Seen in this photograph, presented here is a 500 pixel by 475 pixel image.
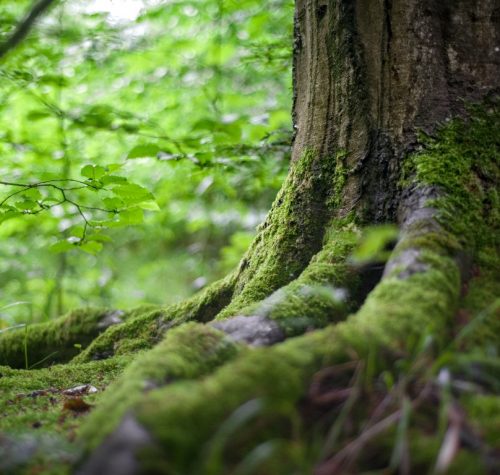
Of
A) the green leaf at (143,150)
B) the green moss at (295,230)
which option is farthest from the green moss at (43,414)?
the green leaf at (143,150)

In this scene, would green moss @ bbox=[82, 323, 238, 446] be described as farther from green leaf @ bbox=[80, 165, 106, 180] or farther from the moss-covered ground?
green leaf @ bbox=[80, 165, 106, 180]

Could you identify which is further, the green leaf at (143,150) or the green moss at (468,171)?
the green leaf at (143,150)

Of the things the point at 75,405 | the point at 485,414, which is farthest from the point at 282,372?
the point at 75,405

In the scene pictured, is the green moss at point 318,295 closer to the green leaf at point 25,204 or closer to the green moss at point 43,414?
the green moss at point 43,414

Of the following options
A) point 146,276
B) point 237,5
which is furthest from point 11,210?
point 146,276

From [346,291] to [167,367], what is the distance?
0.89 m

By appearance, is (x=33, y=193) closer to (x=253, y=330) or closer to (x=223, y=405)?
(x=253, y=330)

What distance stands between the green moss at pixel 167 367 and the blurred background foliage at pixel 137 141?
3.47 feet

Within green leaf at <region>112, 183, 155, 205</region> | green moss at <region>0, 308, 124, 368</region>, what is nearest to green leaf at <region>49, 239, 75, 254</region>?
green leaf at <region>112, 183, 155, 205</region>

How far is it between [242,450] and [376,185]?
152 centimetres

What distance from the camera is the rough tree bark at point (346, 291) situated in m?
1.09

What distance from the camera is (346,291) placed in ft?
6.64

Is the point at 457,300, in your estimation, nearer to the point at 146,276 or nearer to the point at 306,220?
the point at 306,220

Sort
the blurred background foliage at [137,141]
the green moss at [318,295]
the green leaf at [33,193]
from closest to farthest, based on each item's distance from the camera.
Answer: the green moss at [318,295]
the green leaf at [33,193]
the blurred background foliage at [137,141]
